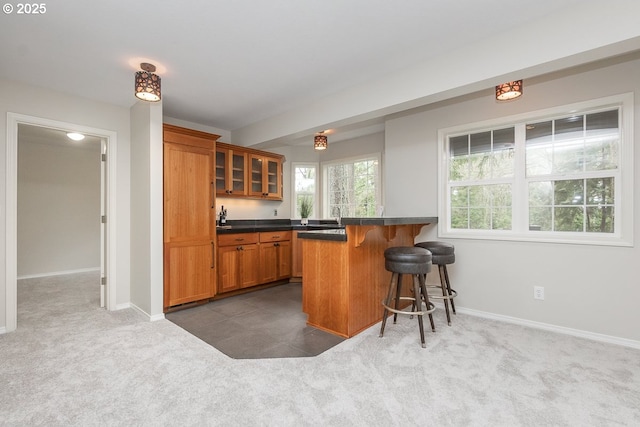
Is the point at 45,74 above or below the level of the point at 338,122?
above

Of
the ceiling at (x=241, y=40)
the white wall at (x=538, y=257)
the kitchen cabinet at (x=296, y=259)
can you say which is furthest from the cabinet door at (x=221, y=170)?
the white wall at (x=538, y=257)

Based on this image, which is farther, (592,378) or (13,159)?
(13,159)

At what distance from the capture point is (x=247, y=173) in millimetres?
4613

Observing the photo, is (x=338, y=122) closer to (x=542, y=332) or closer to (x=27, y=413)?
(x=542, y=332)

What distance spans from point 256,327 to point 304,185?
3253 mm

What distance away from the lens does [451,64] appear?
2463mm

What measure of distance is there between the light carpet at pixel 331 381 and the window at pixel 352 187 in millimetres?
2687

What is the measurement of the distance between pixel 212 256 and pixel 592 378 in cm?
373

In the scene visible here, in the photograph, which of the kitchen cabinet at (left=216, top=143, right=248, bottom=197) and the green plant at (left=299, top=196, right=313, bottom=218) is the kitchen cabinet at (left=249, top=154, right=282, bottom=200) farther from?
the green plant at (left=299, top=196, right=313, bottom=218)

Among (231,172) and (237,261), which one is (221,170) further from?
(237,261)

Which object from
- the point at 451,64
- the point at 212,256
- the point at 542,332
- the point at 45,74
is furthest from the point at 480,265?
the point at 45,74

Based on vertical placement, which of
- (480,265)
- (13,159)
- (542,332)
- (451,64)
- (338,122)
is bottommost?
(542,332)

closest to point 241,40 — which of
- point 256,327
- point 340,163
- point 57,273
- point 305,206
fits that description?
point 256,327

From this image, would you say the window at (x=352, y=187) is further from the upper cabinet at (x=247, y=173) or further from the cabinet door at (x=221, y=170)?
the cabinet door at (x=221, y=170)
